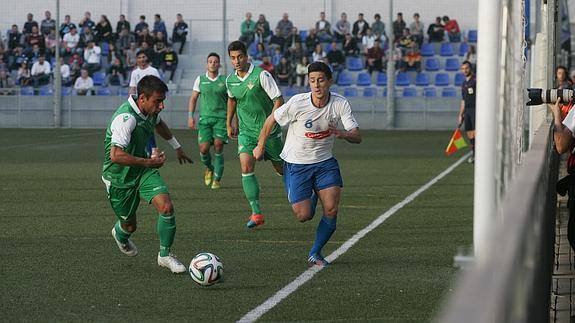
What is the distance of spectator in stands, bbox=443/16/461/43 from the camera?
38.4 metres

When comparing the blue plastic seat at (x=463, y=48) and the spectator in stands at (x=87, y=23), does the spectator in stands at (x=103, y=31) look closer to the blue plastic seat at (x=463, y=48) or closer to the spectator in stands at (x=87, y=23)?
the spectator in stands at (x=87, y=23)

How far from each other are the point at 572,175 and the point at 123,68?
3140 cm

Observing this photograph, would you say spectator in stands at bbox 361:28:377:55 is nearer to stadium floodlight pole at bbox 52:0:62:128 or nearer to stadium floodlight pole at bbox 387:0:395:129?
stadium floodlight pole at bbox 387:0:395:129

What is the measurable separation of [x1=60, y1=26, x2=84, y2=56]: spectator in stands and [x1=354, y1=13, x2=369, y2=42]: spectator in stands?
30.1 ft

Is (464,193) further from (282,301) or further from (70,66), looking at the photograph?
(70,66)

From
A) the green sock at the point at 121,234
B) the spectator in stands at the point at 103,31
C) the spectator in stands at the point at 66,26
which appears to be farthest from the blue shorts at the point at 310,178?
the spectator in stands at the point at 66,26

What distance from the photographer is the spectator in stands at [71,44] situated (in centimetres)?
3900

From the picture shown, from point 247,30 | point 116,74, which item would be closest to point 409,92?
point 247,30

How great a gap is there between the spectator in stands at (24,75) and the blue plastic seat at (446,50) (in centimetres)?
1355

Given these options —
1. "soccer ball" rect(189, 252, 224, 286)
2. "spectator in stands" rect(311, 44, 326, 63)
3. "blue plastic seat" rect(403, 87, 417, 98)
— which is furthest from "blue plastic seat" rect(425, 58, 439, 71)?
"soccer ball" rect(189, 252, 224, 286)

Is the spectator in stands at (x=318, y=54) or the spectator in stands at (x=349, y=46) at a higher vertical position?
the spectator in stands at (x=349, y=46)

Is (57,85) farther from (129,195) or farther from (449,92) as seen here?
(129,195)

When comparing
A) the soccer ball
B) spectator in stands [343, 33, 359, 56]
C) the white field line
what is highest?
spectator in stands [343, 33, 359, 56]

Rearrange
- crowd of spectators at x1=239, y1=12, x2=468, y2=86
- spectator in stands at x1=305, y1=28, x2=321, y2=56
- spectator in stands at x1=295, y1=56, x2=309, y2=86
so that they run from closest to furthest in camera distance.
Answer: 1. spectator in stands at x1=295, y1=56, x2=309, y2=86
2. crowd of spectators at x1=239, y1=12, x2=468, y2=86
3. spectator in stands at x1=305, y1=28, x2=321, y2=56
